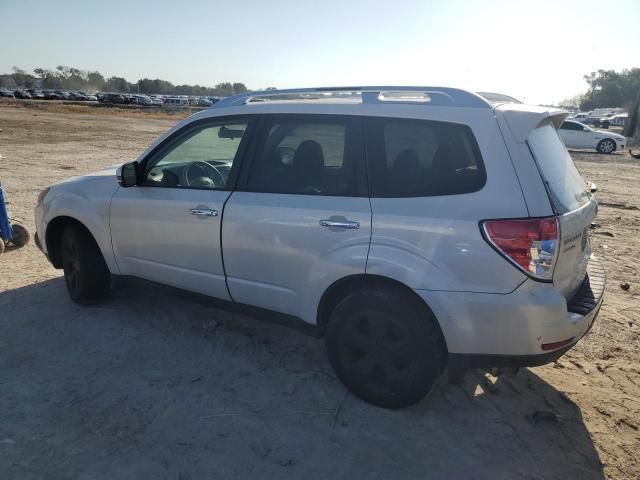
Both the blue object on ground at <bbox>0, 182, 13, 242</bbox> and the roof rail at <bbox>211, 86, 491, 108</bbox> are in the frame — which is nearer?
the roof rail at <bbox>211, 86, 491, 108</bbox>

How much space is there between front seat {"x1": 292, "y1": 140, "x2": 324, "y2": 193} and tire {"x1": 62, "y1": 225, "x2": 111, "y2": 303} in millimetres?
2259

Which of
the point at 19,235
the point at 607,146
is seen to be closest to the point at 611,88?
the point at 607,146

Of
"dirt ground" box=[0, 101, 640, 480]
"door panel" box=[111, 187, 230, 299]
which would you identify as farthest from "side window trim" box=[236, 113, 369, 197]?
"dirt ground" box=[0, 101, 640, 480]

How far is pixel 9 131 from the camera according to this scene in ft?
78.6

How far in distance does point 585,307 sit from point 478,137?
118 cm

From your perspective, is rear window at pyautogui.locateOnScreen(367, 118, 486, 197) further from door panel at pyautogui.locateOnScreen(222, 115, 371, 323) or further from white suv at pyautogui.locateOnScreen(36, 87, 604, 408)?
door panel at pyautogui.locateOnScreen(222, 115, 371, 323)

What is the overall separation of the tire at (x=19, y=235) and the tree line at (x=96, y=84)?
135714 mm

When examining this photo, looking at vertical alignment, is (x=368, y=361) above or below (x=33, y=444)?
above

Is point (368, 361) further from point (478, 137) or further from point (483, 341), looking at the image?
point (478, 137)

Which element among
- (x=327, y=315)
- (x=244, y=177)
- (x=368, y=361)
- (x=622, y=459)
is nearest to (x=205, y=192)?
(x=244, y=177)

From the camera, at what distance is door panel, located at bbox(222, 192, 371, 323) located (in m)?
3.15

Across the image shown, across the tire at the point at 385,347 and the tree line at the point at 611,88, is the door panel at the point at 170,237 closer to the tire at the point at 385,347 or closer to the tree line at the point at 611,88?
the tire at the point at 385,347

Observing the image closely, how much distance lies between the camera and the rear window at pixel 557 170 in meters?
2.87

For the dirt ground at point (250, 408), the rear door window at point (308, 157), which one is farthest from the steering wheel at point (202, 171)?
the dirt ground at point (250, 408)
